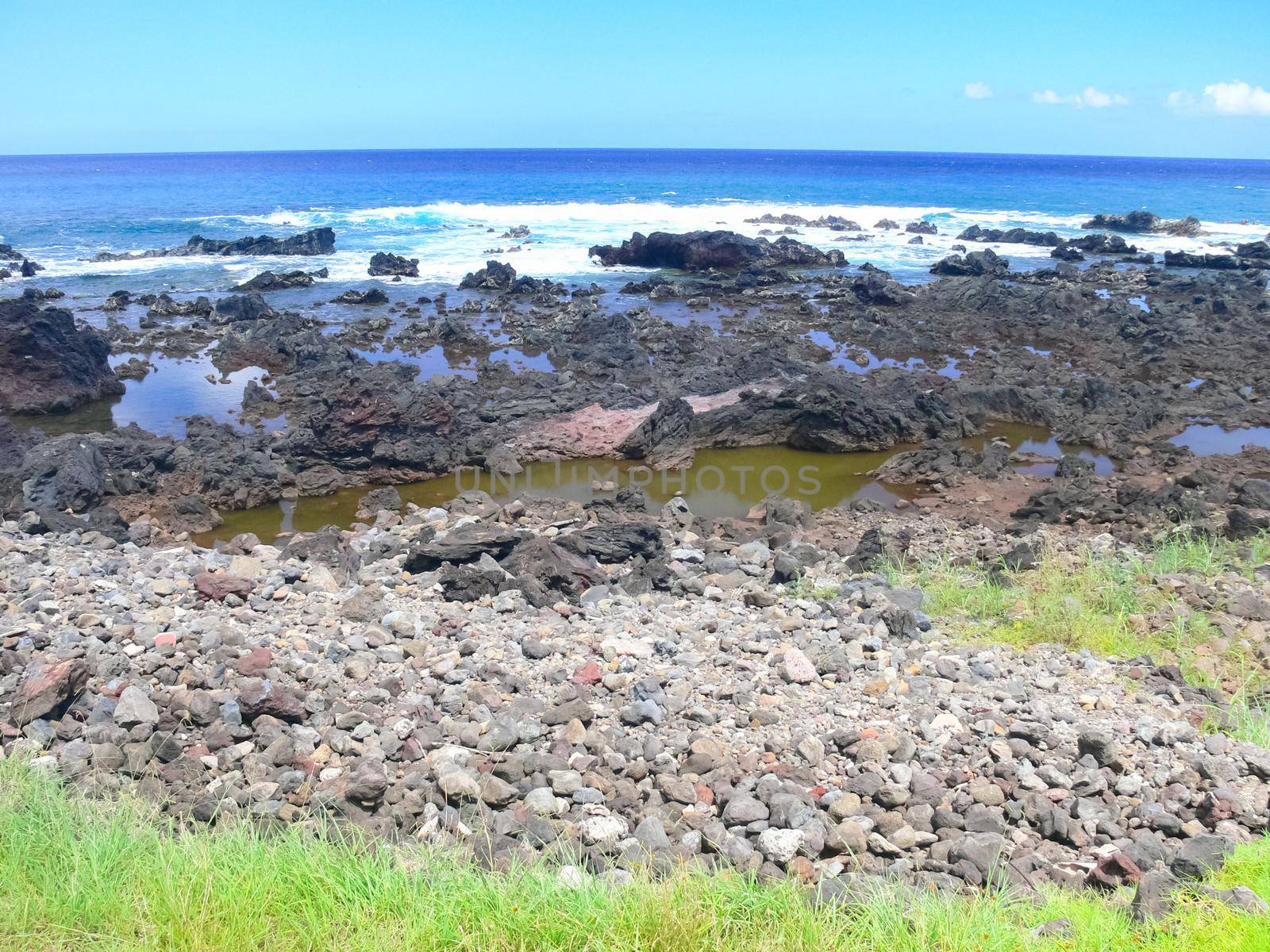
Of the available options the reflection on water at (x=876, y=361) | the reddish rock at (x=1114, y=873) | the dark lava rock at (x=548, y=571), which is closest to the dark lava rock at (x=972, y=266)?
the reflection on water at (x=876, y=361)

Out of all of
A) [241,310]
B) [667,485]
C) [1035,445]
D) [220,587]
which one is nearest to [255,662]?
[220,587]

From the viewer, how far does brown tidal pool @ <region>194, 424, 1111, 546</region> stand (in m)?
10.4

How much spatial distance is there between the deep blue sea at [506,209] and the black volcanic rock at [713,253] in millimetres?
1727

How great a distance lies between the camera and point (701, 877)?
10.6ft

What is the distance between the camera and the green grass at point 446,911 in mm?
2811

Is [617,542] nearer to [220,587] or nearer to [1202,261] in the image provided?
[220,587]

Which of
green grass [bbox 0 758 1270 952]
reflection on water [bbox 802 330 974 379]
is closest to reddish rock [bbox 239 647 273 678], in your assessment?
green grass [bbox 0 758 1270 952]

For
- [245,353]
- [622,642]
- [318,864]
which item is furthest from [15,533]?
[245,353]

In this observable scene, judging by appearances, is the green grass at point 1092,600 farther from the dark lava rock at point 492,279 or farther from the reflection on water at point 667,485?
the dark lava rock at point 492,279

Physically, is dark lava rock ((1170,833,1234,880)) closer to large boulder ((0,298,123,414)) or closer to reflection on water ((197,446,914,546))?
reflection on water ((197,446,914,546))

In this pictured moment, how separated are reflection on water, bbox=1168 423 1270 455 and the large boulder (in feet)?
Result: 57.7

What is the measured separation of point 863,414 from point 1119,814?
8839 mm

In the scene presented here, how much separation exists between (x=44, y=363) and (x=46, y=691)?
39.2ft

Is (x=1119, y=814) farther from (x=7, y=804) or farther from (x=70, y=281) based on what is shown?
(x=70, y=281)
